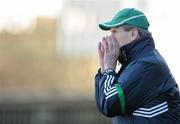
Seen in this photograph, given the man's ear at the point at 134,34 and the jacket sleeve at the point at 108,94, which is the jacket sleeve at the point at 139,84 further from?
the man's ear at the point at 134,34

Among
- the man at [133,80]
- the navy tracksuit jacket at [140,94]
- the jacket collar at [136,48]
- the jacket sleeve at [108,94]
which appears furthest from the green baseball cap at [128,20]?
the jacket sleeve at [108,94]

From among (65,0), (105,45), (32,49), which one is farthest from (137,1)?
(32,49)

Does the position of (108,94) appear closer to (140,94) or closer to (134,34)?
(140,94)

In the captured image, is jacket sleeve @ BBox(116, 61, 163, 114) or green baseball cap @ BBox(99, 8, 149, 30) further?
green baseball cap @ BBox(99, 8, 149, 30)

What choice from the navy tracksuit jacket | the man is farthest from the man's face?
the navy tracksuit jacket

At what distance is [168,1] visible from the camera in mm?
8781

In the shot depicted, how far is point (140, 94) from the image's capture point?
4918 millimetres

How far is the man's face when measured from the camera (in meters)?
5.09

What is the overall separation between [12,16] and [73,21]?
7483mm

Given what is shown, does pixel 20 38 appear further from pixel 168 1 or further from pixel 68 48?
pixel 168 1

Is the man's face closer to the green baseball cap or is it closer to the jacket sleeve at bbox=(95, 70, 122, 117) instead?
the green baseball cap

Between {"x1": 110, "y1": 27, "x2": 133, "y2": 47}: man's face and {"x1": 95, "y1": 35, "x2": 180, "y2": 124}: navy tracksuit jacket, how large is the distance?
152mm

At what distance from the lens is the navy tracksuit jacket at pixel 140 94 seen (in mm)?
4891

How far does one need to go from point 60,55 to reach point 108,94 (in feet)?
108
